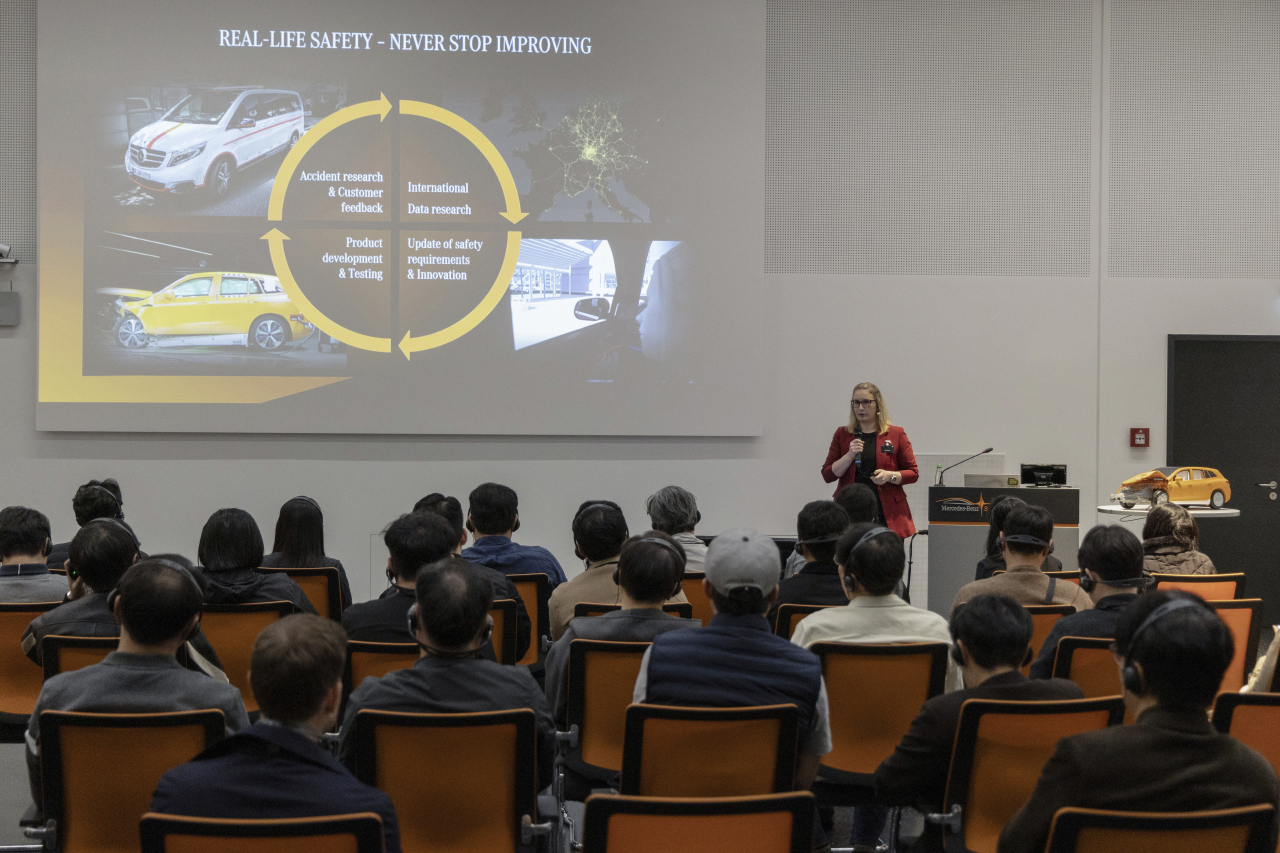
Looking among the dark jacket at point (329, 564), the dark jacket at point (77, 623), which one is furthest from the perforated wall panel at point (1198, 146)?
the dark jacket at point (77, 623)

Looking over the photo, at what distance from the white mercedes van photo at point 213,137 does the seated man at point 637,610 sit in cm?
484

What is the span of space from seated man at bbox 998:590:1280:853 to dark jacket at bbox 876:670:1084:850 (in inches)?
20.8

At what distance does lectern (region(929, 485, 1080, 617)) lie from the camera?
537 cm

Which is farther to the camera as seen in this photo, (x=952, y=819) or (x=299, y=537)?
(x=299, y=537)

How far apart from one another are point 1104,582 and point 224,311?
→ 5463mm

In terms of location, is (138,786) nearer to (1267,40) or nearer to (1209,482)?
(1209,482)

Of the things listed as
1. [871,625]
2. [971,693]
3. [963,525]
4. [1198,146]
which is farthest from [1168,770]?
[1198,146]

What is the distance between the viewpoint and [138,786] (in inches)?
78.9

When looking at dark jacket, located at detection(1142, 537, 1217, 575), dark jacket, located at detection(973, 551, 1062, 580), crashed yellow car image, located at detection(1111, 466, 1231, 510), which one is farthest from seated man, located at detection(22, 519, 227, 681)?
crashed yellow car image, located at detection(1111, 466, 1231, 510)

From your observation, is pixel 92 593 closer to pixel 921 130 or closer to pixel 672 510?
pixel 672 510

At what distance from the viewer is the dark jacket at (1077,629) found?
2.70m

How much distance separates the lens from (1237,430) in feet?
22.7

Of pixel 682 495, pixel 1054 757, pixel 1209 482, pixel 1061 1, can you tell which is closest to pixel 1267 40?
pixel 1061 1

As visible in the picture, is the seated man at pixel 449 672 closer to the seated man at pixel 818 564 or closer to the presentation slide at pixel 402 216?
the seated man at pixel 818 564
